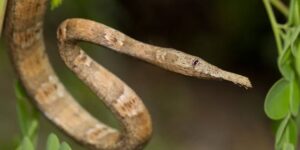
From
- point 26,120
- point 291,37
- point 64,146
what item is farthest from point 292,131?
point 26,120

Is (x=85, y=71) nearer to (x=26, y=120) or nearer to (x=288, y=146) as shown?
(x=26, y=120)

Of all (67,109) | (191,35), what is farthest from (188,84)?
(67,109)

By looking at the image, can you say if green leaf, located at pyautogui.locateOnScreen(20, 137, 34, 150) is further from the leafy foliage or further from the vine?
the vine

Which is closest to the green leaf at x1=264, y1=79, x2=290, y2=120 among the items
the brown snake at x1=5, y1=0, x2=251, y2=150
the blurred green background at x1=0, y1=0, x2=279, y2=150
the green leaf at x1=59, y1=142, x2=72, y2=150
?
the brown snake at x1=5, y1=0, x2=251, y2=150

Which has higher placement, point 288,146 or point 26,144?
point 288,146

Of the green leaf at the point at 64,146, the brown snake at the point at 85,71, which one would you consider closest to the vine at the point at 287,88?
the brown snake at the point at 85,71

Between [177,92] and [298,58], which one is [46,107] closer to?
[298,58]
